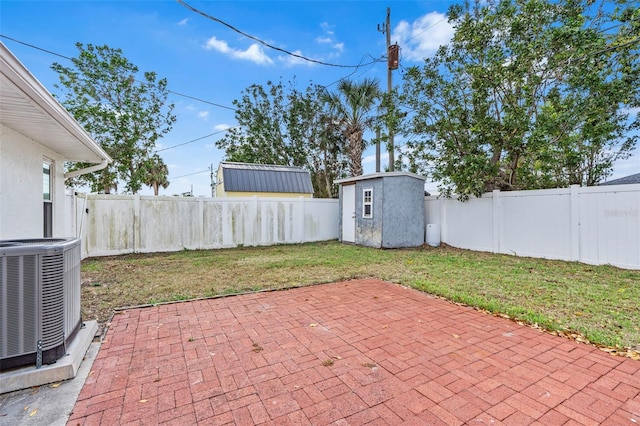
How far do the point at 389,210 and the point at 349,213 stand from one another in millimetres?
1871

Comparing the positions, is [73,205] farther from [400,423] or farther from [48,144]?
[400,423]

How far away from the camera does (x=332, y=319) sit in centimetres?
372

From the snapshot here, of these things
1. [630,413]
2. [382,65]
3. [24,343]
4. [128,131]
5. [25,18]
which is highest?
[382,65]

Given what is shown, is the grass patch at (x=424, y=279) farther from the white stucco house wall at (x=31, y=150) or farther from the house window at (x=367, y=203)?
the house window at (x=367, y=203)

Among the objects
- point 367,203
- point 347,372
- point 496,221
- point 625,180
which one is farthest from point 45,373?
point 625,180

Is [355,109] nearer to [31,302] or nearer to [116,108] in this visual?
[116,108]

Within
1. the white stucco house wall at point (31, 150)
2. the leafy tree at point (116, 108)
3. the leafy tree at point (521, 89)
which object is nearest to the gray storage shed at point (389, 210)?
the leafy tree at point (521, 89)

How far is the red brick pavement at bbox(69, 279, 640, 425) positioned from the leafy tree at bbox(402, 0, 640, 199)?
19.7 ft

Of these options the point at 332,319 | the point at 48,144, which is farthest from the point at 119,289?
the point at 332,319

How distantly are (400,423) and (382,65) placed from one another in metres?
12.2

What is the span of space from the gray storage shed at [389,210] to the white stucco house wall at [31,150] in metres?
7.30

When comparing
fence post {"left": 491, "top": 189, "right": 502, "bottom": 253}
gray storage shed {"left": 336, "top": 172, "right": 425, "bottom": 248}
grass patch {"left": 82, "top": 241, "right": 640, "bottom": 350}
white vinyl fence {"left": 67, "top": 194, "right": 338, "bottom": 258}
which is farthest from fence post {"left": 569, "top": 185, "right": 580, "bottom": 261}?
white vinyl fence {"left": 67, "top": 194, "right": 338, "bottom": 258}

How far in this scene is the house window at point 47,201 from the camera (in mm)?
5578

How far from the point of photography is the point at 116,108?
1162 centimetres
